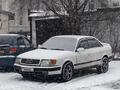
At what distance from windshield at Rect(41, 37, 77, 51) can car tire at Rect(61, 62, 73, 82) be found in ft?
2.74

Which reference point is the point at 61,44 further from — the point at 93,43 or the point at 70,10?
the point at 70,10

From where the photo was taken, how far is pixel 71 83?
1320 cm

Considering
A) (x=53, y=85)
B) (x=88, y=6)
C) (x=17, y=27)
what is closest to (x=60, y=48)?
(x=53, y=85)

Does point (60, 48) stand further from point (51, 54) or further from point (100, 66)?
point (100, 66)

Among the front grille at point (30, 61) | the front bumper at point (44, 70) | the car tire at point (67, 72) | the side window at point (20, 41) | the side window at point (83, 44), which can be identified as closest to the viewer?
the front bumper at point (44, 70)

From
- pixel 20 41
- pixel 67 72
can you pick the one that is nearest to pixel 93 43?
pixel 67 72

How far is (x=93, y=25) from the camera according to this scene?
24078mm

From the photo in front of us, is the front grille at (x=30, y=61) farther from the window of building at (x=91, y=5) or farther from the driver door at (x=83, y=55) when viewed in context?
Answer: the window of building at (x=91, y=5)

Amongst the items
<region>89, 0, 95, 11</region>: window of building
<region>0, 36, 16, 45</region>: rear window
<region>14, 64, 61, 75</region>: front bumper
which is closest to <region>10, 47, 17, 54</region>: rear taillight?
<region>0, 36, 16, 45</region>: rear window

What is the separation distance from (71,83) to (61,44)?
198 centimetres

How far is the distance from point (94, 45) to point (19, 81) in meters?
3.62

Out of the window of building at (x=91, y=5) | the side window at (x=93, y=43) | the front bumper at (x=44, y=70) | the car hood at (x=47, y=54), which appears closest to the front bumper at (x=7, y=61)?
Result: the car hood at (x=47, y=54)

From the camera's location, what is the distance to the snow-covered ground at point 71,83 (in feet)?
40.5

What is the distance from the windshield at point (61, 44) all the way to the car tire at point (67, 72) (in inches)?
32.9
